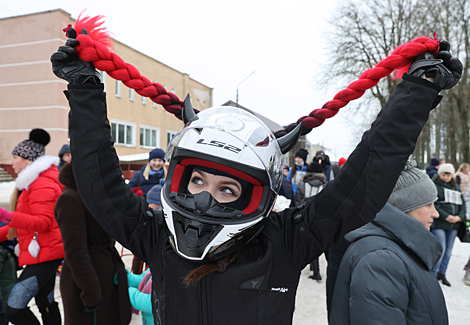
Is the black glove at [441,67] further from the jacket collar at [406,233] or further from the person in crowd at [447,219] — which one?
the person in crowd at [447,219]

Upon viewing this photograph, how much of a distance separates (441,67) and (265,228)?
901 mm

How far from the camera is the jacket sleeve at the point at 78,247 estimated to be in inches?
89.8

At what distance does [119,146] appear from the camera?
21062mm

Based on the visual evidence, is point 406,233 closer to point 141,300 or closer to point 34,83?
point 141,300

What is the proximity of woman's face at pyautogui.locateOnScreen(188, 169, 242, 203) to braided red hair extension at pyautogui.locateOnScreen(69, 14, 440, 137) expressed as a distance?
1.34 feet

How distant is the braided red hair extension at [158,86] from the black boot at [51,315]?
99.8 inches

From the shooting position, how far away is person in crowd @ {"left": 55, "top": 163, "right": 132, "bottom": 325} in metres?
2.30

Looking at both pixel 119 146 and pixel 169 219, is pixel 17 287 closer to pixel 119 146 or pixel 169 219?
pixel 169 219

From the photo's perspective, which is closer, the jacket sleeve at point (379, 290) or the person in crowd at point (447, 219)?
the jacket sleeve at point (379, 290)

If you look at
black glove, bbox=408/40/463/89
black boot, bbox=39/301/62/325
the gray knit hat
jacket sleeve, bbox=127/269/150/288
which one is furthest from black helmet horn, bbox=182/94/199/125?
black boot, bbox=39/301/62/325

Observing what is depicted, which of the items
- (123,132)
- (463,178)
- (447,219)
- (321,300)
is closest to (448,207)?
(447,219)

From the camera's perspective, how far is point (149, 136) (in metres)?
24.4

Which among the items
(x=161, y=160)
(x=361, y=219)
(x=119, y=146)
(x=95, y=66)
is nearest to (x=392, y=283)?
(x=361, y=219)

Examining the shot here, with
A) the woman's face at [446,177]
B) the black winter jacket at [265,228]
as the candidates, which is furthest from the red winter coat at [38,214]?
the woman's face at [446,177]
